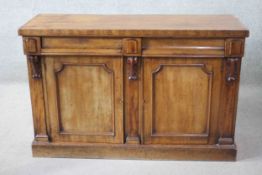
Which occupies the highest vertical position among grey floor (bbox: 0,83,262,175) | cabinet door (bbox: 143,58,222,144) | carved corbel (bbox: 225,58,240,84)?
carved corbel (bbox: 225,58,240,84)

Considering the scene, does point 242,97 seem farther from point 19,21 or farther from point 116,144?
point 19,21

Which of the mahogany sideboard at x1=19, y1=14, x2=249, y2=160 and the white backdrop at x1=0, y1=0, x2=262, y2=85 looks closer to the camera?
the mahogany sideboard at x1=19, y1=14, x2=249, y2=160

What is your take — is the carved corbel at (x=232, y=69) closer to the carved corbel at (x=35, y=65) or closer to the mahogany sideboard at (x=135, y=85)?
the mahogany sideboard at (x=135, y=85)

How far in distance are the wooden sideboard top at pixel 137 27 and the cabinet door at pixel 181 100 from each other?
0.15m

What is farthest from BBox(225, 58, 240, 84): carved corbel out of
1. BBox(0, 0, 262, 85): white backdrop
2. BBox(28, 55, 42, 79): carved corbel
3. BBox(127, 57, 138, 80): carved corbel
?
BBox(0, 0, 262, 85): white backdrop

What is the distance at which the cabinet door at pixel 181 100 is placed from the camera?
2238 millimetres

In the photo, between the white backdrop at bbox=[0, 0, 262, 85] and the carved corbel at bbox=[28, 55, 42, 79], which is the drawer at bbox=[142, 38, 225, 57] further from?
the white backdrop at bbox=[0, 0, 262, 85]

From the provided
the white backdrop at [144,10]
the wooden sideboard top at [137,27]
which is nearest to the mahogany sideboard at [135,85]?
the wooden sideboard top at [137,27]

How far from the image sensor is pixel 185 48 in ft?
7.20

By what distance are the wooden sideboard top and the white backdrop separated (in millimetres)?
1010

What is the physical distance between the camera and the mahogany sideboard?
7.19 feet

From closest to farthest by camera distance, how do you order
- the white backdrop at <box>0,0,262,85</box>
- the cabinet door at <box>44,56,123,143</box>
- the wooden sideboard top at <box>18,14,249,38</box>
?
the wooden sideboard top at <box>18,14,249,38</box>, the cabinet door at <box>44,56,123,143</box>, the white backdrop at <box>0,0,262,85</box>

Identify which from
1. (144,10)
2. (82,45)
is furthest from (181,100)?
(144,10)

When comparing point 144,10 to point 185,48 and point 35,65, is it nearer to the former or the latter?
point 185,48
